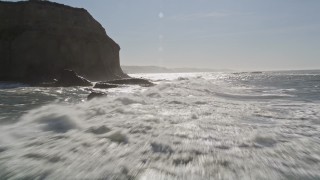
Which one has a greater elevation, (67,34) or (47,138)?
(67,34)

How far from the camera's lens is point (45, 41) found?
123 feet

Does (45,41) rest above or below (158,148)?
above

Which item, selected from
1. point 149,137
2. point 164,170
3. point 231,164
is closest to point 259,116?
point 149,137

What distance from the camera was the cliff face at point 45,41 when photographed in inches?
1409

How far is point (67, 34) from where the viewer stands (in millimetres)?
40312

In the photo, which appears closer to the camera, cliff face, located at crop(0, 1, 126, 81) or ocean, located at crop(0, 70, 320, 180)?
ocean, located at crop(0, 70, 320, 180)

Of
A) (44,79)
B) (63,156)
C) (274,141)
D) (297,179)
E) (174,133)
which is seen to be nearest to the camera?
(297,179)

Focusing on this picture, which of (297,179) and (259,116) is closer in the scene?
(297,179)

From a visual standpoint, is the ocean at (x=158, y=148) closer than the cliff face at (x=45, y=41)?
Yes

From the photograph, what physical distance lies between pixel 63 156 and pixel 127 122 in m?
2.65

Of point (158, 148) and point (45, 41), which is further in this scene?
point (45, 41)

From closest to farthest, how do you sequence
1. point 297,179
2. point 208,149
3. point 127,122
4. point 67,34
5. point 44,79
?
point 297,179 → point 208,149 → point 127,122 → point 44,79 → point 67,34

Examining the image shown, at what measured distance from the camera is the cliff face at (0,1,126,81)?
1409 inches

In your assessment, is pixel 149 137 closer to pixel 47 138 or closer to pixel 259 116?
pixel 47 138
